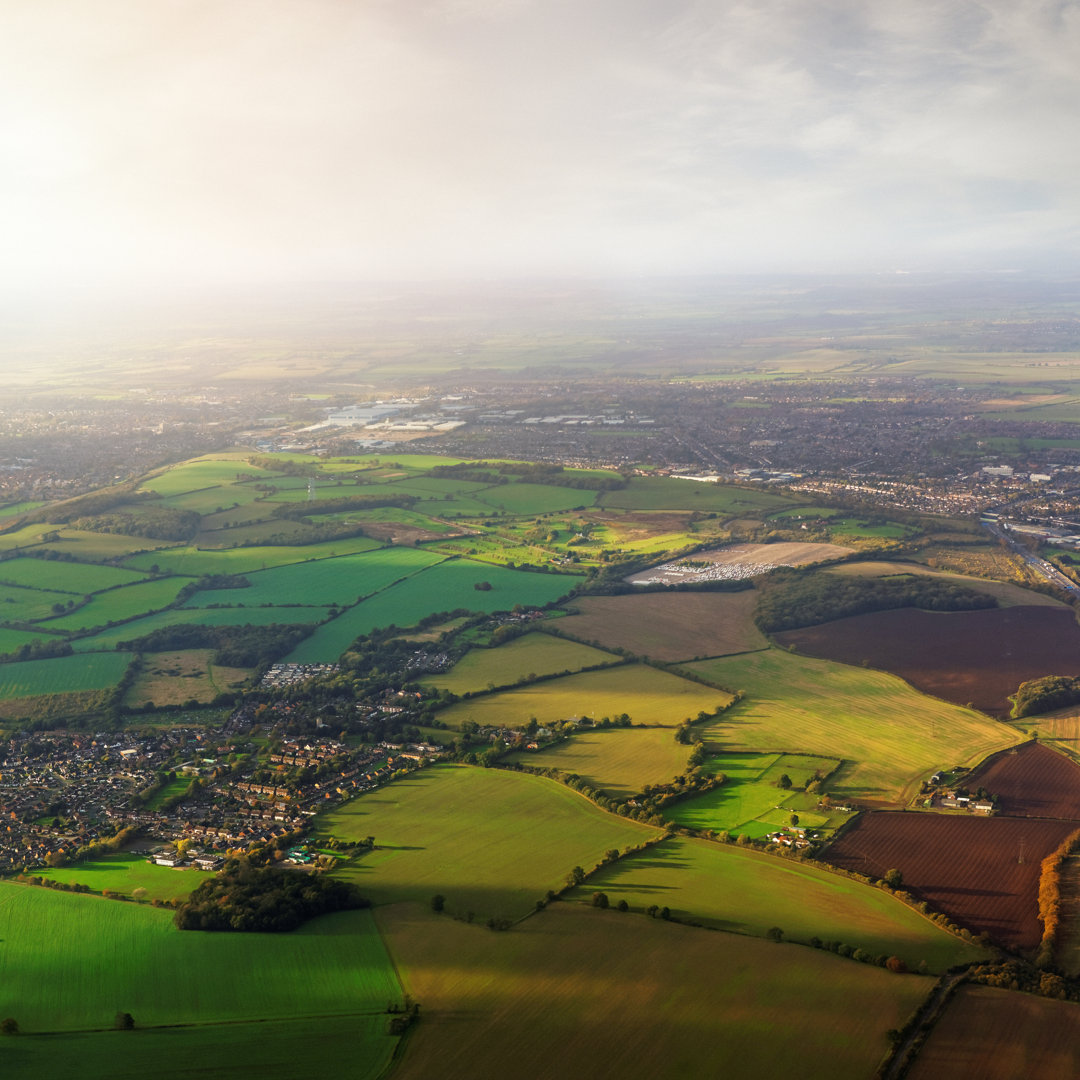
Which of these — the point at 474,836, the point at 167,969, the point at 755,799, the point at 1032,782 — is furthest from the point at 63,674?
the point at 1032,782

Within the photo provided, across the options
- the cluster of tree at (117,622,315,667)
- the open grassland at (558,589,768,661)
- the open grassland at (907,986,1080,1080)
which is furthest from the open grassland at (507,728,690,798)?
A: the cluster of tree at (117,622,315,667)

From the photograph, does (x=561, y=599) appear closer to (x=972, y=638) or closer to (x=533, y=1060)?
(x=972, y=638)

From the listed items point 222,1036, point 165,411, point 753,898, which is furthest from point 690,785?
point 165,411

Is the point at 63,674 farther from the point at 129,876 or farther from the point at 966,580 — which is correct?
the point at 966,580

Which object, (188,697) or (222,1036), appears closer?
(222,1036)

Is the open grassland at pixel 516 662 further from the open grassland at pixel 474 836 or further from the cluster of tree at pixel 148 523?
the cluster of tree at pixel 148 523
